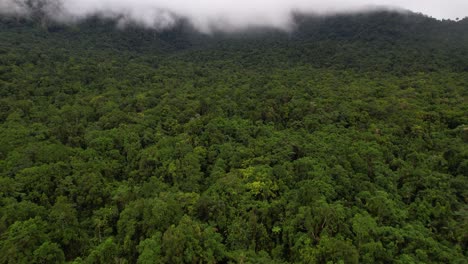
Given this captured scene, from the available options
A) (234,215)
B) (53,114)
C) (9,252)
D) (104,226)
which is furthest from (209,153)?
(53,114)

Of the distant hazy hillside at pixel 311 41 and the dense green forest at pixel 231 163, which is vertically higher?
the distant hazy hillside at pixel 311 41

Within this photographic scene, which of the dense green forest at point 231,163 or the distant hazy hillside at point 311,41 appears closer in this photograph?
the dense green forest at point 231,163

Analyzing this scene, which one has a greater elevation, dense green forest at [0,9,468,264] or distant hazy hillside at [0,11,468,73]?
distant hazy hillside at [0,11,468,73]

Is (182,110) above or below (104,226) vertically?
above

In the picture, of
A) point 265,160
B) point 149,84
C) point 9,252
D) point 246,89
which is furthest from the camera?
point 149,84

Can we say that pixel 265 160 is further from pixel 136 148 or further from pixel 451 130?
pixel 451 130

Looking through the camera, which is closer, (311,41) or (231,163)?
(231,163)

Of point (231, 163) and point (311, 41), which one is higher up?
point (311, 41)

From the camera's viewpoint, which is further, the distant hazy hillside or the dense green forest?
the distant hazy hillside
